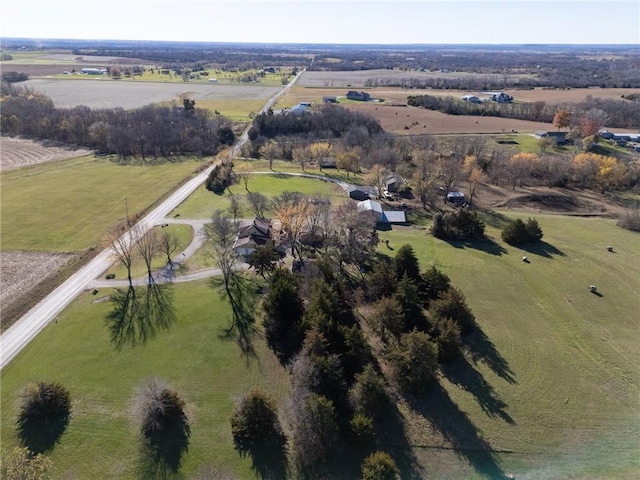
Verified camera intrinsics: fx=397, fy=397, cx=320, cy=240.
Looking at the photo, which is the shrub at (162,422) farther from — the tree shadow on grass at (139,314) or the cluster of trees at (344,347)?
→ the tree shadow on grass at (139,314)

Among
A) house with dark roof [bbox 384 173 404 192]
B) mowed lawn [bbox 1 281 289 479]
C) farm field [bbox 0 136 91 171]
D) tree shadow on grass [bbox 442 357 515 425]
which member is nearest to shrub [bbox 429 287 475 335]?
tree shadow on grass [bbox 442 357 515 425]

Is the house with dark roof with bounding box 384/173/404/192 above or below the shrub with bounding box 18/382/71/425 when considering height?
above

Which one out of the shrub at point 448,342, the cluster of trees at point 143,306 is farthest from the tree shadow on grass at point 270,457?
the cluster of trees at point 143,306

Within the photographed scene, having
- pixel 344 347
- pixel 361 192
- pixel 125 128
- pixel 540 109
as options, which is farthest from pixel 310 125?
pixel 344 347

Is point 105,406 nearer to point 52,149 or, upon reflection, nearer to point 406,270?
point 406,270

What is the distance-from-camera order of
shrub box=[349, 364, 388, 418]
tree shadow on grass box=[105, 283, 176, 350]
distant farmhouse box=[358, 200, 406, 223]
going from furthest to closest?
1. distant farmhouse box=[358, 200, 406, 223]
2. tree shadow on grass box=[105, 283, 176, 350]
3. shrub box=[349, 364, 388, 418]

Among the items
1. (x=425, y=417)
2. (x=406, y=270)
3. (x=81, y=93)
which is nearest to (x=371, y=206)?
(x=406, y=270)

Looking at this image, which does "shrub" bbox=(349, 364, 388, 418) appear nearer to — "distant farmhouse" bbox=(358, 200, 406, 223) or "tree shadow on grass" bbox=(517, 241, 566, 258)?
"distant farmhouse" bbox=(358, 200, 406, 223)
